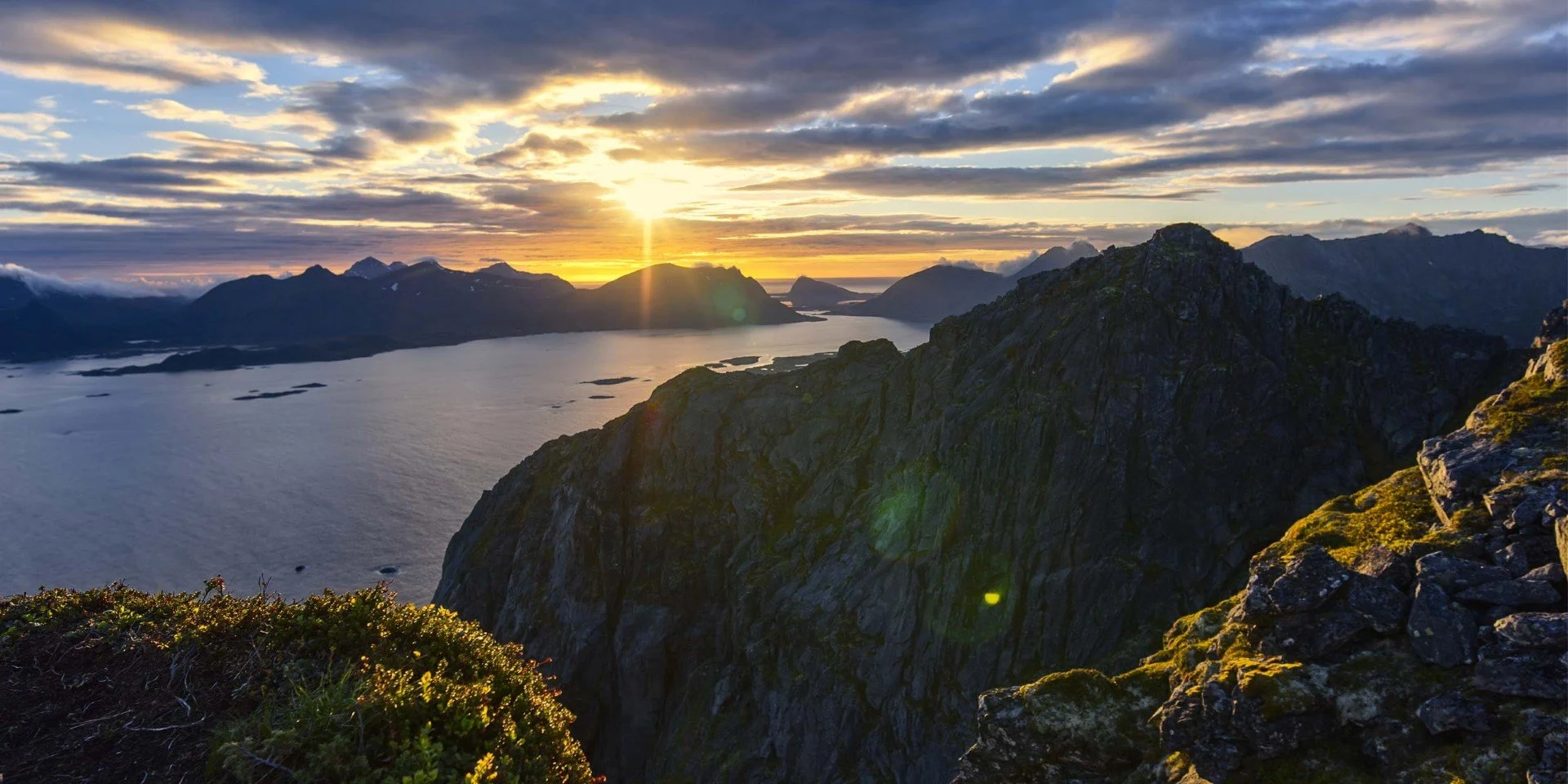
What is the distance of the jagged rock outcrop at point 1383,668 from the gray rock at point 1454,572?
0.05 m

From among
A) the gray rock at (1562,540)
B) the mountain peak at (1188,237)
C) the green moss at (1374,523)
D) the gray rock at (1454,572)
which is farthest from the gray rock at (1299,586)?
the mountain peak at (1188,237)

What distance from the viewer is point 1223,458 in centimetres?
6694

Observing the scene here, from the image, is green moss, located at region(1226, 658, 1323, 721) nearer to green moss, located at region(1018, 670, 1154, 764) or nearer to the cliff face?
green moss, located at region(1018, 670, 1154, 764)

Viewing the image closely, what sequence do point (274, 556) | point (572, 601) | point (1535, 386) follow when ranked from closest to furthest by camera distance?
1. point (1535, 386)
2. point (572, 601)
3. point (274, 556)

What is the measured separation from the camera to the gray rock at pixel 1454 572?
1839 centimetres

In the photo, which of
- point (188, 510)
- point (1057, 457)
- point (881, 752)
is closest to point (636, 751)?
point (881, 752)

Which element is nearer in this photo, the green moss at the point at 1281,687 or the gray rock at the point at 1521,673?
the gray rock at the point at 1521,673

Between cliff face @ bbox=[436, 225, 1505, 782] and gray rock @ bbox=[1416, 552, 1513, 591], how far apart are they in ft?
138

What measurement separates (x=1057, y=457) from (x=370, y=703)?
62.3 metres

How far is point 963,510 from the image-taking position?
226ft

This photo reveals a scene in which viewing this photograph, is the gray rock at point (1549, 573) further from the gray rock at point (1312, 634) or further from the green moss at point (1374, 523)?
the gray rock at point (1312, 634)

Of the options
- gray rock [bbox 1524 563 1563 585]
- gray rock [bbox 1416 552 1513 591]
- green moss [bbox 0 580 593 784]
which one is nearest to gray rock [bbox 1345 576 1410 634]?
gray rock [bbox 1416 552 1513 591]

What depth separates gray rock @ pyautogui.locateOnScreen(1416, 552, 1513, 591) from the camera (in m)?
18.4

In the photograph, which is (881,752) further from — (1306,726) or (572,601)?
(1306,726)
